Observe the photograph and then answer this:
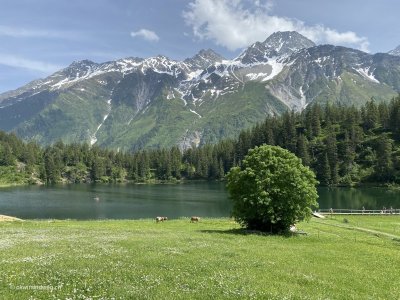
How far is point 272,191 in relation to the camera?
173 feet

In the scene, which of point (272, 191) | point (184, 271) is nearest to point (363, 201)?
point (272, 191)

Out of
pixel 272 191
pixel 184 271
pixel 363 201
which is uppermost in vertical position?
pixel 272 191

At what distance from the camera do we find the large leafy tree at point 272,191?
52.3 m

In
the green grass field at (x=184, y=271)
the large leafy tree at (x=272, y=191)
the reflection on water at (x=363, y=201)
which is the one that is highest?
the large leafy tree at (x=272, y=191)

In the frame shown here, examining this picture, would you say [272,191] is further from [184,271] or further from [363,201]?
[363,201]

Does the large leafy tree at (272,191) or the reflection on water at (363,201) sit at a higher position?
the large leafy tree at (272,191)

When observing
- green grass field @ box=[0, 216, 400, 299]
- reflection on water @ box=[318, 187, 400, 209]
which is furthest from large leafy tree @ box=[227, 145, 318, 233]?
reflection on water @ box=[318, 187, 400, 209]

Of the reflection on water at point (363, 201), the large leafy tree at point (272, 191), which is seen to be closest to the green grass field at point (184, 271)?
the large leafy tree at point (272, 191)

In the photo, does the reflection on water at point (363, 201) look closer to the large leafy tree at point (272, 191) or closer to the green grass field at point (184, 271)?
the large leafy tree at point (272, 191)

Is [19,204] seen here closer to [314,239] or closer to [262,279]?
[314,239]

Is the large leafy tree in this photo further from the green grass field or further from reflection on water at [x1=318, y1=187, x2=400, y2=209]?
reflection on water at [x1=318, y1=187, x2=400, y2=209]

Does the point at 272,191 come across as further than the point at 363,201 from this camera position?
No

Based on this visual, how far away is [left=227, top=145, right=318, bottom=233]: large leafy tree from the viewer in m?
52.3

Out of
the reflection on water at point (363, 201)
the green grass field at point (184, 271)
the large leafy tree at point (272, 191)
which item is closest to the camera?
the green grass field at point (184, 271)
